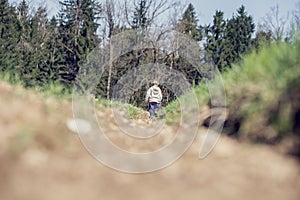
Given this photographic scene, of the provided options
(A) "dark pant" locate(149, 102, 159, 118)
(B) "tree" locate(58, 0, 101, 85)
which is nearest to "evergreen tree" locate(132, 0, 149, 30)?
(B) "tree" locate(58, 0, 101, 85)

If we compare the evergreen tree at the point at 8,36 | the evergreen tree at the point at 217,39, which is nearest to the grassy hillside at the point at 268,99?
the evergreen tree at the point at 8,36

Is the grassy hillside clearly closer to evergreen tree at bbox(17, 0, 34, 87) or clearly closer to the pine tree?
evergreen tree at bbox(17, 0, 34, 87)

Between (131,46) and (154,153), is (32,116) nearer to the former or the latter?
(154,153)

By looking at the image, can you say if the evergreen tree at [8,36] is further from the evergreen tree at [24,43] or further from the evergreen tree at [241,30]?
the evergreen tree at [241,30]

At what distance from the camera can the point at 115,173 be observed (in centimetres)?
208

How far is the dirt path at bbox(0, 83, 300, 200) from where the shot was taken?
1805mm

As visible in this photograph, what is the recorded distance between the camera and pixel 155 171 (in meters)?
2.18

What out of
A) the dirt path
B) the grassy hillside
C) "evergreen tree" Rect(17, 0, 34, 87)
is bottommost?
the dirt path

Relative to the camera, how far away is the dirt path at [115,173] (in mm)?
1805

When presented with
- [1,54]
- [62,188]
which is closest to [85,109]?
[62,188]

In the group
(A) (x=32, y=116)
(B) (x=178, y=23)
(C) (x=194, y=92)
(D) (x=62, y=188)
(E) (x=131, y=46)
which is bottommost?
(D) (x=62, y=188)

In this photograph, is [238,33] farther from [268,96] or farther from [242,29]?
[268,96]

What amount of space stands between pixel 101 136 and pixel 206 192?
1.18m

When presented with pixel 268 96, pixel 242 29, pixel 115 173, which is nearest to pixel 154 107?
pixel 268 96
